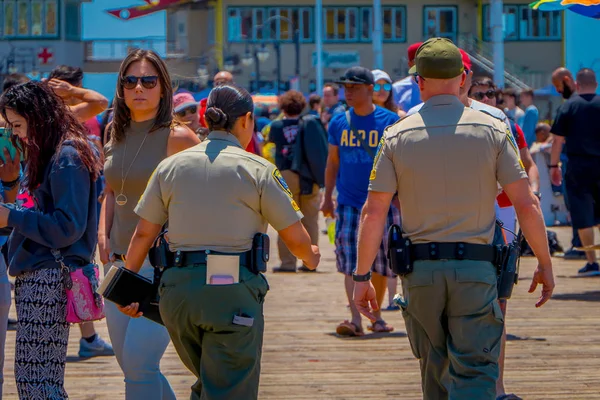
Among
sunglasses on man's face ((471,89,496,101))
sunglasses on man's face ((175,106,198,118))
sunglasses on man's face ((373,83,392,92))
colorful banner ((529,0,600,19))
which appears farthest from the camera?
sunglasses on man's face ((373,83,392,92))

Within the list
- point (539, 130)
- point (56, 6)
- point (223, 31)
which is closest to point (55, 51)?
point (56, 6)

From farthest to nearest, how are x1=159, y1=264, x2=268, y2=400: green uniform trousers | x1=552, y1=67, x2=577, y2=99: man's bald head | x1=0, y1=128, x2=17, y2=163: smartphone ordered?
x1=552, y1=67, x2=577, y2=99: man's bald head → x1=0, y1=128, x2=17, y2=163: smartphone → x1=159, y1=264, x2=268, y2=400: green uniform trousers

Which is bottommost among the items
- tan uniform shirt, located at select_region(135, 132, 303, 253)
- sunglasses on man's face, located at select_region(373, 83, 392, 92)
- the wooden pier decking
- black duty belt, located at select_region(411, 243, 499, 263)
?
the wooden pier decking

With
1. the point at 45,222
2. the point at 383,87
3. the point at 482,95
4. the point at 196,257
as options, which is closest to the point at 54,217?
the point at 45,222

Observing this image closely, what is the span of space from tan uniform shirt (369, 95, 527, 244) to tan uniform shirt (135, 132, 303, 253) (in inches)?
22.1

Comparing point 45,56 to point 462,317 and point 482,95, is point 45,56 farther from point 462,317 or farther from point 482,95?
point 462,317

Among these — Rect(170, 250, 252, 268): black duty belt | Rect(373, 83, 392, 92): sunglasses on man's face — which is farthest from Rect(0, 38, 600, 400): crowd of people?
Rect(373, 83, 392, 92): sunglasses on man's face

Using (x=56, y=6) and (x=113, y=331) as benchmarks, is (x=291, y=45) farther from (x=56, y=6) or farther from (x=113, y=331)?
(x=113, y=331)

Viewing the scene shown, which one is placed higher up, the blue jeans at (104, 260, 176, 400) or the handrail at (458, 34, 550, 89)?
the handrail at (458, 34, 550, 89)

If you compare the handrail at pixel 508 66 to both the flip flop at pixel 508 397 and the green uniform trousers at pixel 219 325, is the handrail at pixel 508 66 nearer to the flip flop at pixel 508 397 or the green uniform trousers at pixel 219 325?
the flip flop at pixel 508 397

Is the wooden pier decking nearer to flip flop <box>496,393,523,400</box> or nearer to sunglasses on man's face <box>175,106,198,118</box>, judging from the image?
flip flop <box>496,393,523,400</box>

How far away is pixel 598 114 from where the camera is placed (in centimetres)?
1172

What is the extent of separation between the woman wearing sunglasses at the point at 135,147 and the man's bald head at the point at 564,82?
25.4 ft

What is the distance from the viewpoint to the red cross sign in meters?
62.6
